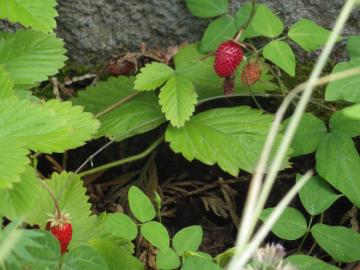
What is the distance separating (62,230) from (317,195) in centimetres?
63

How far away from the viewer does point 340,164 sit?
176 cm

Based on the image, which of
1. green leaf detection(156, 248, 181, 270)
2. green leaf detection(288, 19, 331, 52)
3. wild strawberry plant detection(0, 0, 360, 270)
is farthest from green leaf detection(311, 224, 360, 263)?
green leaf detection(288, 19, 331, 52)

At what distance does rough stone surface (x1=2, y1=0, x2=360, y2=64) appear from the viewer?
206 centimetres

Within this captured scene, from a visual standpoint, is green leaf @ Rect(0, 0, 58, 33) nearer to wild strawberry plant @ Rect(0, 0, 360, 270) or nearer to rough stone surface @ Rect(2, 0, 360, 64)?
wild strawberry plant @ Rect(0, 0, 360, 270)

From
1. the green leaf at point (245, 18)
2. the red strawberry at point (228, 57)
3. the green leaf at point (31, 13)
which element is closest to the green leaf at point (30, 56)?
the green leaf at point (31, 13)

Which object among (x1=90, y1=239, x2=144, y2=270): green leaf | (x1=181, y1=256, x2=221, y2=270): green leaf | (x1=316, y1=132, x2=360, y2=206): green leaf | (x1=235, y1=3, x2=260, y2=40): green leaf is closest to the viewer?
(x1=181, y1=256, x2=221, y2=270): green leaf

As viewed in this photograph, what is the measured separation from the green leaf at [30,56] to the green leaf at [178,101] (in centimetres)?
28

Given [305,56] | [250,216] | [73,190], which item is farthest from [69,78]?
[250,216]

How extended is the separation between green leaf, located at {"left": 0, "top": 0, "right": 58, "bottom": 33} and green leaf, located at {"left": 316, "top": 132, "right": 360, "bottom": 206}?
74 cm

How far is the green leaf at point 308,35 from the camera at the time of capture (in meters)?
1.84

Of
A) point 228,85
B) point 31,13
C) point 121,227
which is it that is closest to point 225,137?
point 228,85

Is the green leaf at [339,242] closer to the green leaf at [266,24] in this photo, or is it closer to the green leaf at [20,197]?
the green leaf at [266,24]

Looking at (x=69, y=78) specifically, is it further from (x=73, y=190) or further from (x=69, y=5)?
(x=73, y=190)

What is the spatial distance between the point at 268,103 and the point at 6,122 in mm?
927
